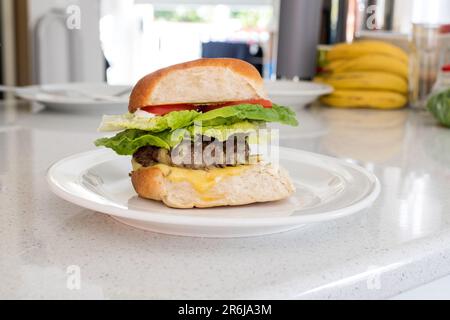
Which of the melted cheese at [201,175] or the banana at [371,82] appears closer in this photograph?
the melted cheese at [201,175]

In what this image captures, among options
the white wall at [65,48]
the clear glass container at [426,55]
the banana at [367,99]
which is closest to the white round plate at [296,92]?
the banana at [367,99]

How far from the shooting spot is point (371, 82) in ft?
5.39

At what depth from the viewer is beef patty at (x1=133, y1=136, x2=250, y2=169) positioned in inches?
24.0

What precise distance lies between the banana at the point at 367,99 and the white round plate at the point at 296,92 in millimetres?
69

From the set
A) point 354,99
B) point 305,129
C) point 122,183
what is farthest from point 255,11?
point 122,183

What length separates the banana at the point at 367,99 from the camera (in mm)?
1659

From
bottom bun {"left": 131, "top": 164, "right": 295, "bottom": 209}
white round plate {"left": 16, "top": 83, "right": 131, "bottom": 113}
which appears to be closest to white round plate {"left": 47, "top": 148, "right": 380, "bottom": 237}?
bottom bun {"left": 131, "top": 164, "right": 295, "bottom": 209}

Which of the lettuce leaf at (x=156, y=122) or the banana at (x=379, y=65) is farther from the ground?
the banana at (x=379, y=65)

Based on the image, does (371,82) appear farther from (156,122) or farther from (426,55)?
(156,122)

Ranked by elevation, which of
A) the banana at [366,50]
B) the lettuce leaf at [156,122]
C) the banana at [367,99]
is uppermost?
the banana at [366,50]

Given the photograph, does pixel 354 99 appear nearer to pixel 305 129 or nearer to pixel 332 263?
pixel 305 129

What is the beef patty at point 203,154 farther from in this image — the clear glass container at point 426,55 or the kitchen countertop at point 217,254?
the clear glass container at point 426,55

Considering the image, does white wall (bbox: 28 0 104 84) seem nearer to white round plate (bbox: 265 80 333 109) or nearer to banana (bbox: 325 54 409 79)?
white round plate (bbox: 265 80 333 109)

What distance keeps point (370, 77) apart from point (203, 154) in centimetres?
115
